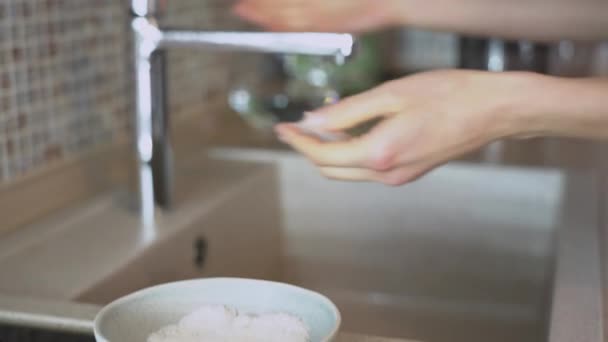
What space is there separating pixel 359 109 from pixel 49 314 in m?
0.28

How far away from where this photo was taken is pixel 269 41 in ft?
2.80

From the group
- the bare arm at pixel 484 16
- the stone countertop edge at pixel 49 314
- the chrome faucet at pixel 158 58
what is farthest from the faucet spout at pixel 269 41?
the stone countertop edge at pixel 49 314

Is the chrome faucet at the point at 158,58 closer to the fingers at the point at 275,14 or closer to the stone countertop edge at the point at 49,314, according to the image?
the fingers at the point at 275,14

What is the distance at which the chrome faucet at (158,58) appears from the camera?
834mm

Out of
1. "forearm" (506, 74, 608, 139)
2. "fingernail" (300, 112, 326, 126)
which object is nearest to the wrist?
"forearm" (506, 74, 608, 139)

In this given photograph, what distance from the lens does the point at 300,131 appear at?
0.64 meters

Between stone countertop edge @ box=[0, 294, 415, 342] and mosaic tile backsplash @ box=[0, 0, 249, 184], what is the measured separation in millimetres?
237

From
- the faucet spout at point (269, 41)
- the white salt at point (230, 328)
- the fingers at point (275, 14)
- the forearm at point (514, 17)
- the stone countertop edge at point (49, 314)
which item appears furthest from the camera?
the forearm at point (514, 17)

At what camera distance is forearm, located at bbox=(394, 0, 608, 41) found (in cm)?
107

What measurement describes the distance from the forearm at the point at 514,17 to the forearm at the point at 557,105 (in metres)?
0.47

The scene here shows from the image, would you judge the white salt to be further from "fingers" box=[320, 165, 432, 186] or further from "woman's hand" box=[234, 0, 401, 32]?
"woman's hand" box=[234, 0, 401, 32]

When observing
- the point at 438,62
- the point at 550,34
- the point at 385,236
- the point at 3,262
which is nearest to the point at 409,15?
the point at 550,34

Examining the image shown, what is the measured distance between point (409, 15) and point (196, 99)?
43 centimetres

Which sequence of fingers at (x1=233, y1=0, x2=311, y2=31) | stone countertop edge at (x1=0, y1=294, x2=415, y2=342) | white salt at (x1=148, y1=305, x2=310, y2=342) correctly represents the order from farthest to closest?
fingers at (x1=233, y1=0, x2=311, y2=31), stone countertop edge at (x1=0, y1=294, x2=415, y2=342), white salt at (x1=148, y1=305, x2=310, y2=342)
